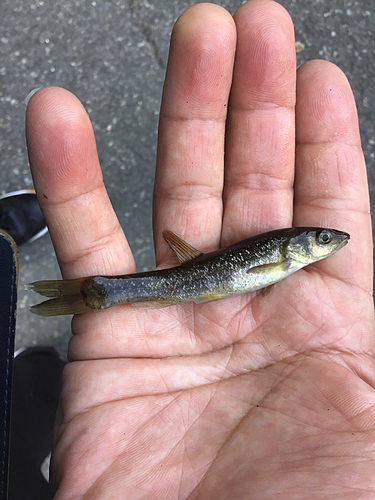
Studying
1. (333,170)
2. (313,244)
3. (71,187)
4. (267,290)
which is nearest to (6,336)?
(71,187)

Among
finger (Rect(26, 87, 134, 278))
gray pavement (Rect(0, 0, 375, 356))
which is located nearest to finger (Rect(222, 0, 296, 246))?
finger (Rect(26, 87, 134, 278))

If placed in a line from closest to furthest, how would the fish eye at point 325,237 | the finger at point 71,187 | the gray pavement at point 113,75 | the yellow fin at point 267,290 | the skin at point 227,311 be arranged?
the skin at point 227,311 → the finger at point 71,187 → the fish eye at point 325,237 → the yellow fin at point 267,290 → the gray pavement at point 113,75

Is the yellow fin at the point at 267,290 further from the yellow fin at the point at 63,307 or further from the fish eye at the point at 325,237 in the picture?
the yellow fin at the point at 63,307

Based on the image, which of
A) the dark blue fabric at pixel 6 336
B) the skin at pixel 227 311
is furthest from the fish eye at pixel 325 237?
the dark blue fabric at pixel 6 336

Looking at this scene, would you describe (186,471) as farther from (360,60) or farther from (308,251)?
(360,60)

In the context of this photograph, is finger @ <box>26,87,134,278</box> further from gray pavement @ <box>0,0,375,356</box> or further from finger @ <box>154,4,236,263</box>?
→ gray pavement @ <box>0,0,375,356</box>

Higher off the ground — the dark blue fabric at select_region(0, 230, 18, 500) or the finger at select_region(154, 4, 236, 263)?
the finger at select_region(154, 4, 236, 263)

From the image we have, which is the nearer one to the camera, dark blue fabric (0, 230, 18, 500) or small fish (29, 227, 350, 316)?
small fish (29, 227, 350, 316)
